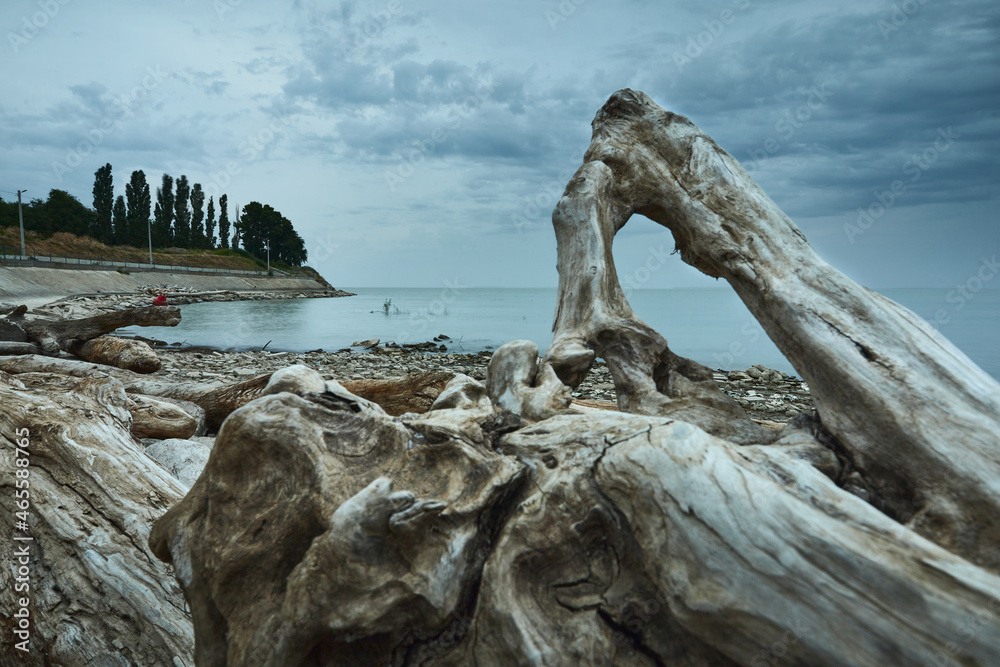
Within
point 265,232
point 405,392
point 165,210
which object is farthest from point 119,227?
point 405,392

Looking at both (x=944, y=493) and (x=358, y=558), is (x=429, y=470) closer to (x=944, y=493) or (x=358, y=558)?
(x=358, y=558)

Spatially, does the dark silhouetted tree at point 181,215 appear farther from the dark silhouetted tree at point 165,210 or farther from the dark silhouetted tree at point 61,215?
the dark silhouetted tree at point 61,215

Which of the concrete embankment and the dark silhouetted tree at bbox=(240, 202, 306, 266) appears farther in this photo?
the dark silhouetted tree at bbox=(240, 202, 306, 266)

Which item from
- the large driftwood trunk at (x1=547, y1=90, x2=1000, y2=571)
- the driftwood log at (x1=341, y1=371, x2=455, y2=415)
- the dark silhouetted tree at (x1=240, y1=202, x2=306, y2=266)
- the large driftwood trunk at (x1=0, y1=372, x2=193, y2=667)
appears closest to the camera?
the large driftwood trunk at (x1=547, y1=90, x2=1000, y2=571)

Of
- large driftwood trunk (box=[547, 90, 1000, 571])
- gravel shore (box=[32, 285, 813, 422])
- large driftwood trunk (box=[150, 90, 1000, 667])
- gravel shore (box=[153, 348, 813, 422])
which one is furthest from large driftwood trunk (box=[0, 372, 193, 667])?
gravel shore (box=[153, 348, 813, 422])

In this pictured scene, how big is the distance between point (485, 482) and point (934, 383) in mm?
1772

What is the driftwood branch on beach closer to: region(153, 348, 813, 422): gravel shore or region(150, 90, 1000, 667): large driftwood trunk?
region(150, 90, 1000, 667): large driftwood trunk

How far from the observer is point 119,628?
254cm

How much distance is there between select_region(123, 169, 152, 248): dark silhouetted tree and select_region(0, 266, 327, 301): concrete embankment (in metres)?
10.4

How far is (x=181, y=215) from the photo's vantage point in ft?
243

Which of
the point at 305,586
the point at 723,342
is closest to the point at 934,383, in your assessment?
the point at 305,586

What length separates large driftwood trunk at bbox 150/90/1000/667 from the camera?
152 cm

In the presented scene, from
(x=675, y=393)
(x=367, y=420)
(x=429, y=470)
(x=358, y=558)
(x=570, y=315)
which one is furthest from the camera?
(x=570, y=315)

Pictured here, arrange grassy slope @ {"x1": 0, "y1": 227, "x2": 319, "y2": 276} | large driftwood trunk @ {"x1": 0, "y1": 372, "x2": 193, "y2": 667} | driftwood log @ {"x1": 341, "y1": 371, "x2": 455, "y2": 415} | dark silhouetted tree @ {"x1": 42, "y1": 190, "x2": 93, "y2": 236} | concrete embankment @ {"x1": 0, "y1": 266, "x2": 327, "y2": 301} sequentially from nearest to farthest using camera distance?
large driftwood trunk @ {"x1": 0, "y1": 372, "x2": 193, "y2": 667} → driftwood log @ {"x1": 341, "y1": 371, "x2": 455, "y2": 415} → concrete embankment @ {"x1": 0, "y1": 266, "x2": 327, "y2": 301} → grassy slope @ {"x1": 0, "y1": 227, "x2": 319, "y2": 276} → dark silhouetted tree @ {"x1": 42, "y1": 190, "x2": 93, "y2": 236}
